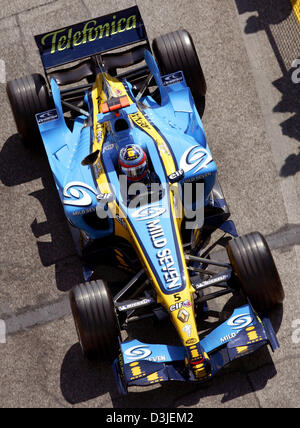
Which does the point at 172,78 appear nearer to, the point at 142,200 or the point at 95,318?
the point at 142,200

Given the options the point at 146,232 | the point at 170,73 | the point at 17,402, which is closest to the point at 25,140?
the point at 170,73

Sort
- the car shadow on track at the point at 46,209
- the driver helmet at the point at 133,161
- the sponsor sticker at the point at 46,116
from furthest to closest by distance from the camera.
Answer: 1. the sponsor sticker at the point at 46,116
2. the car shadow on track at the point at 46,209
3. the driver helmet at the point at 133,161

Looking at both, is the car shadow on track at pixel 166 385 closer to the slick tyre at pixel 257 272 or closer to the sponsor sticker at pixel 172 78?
Answer: the slick tyre at pixel 257 272

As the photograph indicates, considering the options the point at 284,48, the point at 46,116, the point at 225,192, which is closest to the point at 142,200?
the point at 225,192

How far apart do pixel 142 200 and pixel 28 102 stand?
3.12 meters

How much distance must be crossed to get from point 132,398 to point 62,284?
2080mm

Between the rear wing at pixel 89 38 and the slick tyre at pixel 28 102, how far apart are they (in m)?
0.50

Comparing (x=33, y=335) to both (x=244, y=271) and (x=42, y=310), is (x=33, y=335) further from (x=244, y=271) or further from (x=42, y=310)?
(x=244, y=271)

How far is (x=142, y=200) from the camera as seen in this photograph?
10.3 metres

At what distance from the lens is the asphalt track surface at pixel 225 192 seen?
10312mm

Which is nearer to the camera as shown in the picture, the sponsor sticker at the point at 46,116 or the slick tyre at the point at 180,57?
the sponsor sticker at the point at 46,116

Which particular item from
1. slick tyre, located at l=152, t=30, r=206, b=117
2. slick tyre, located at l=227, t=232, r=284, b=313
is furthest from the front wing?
slick tyre, located at l=152, t=30, r=206, b=117

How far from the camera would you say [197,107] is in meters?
12.7

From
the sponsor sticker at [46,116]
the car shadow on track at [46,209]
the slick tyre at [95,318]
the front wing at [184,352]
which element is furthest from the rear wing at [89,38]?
the front wing at [184,352]
